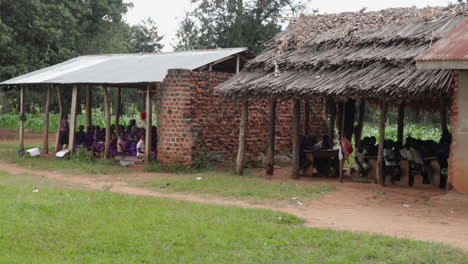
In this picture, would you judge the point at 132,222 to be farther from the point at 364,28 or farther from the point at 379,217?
the point at 364,28

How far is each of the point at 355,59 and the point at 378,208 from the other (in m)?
3.85

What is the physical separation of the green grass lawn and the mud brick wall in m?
6.05

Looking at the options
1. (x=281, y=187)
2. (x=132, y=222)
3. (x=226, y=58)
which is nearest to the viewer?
(x=132, y=222)

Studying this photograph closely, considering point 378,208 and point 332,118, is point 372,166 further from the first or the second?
point 332,118

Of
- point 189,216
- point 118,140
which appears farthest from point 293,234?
point 118,140

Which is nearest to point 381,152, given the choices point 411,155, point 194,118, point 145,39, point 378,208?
point 411,155

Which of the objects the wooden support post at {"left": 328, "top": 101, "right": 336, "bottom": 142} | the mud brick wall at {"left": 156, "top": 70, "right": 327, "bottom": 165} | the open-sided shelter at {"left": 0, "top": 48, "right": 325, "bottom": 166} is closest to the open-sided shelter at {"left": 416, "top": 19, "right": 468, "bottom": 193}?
the mud brick wall at {"left": 156, "top": 70, "right": 327, "bottom": 165}

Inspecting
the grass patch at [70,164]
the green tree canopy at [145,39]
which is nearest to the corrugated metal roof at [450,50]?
the grass patch at [70,164]

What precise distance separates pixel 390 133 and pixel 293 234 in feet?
62.6

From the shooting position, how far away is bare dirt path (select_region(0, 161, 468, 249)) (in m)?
8.16

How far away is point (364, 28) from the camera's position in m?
14.3

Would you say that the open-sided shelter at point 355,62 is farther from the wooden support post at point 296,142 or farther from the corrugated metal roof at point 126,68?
the corrugated metal roof at point 126,68

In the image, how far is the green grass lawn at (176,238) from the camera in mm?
6469

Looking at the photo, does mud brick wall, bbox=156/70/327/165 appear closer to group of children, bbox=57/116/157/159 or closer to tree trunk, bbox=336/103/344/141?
group of children, bbox=57/116/157/159
